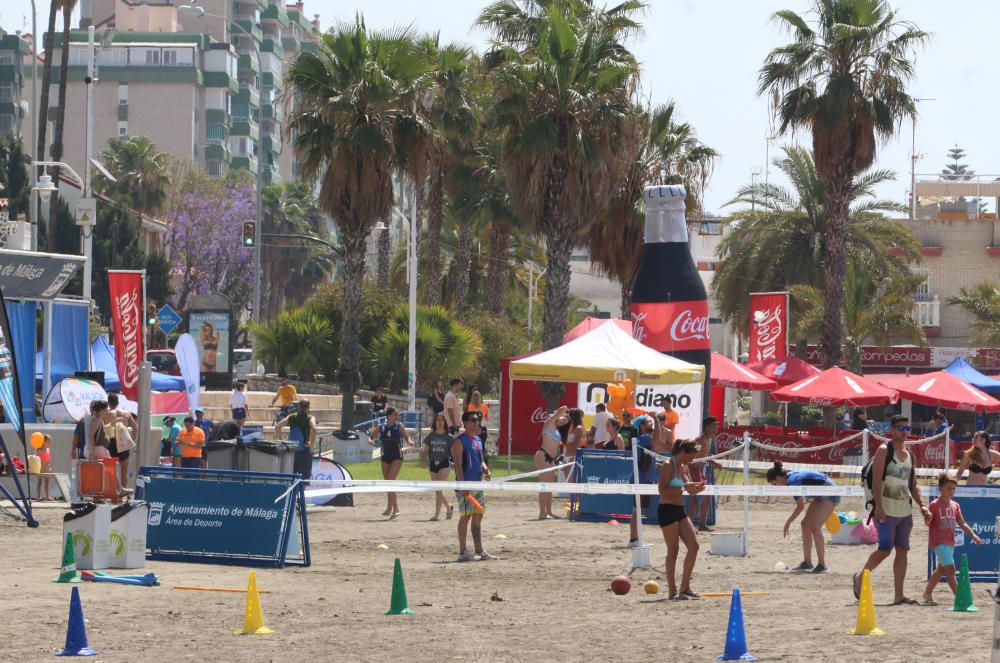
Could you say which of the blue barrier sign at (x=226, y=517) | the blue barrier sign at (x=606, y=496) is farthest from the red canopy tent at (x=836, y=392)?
the blue barrier sign at (x=226, y=517)

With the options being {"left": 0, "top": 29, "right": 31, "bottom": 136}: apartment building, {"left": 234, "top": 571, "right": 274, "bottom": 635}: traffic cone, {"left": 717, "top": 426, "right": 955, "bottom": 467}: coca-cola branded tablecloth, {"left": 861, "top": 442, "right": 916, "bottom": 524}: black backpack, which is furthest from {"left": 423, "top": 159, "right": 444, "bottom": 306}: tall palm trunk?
{"left": 0, "top": 29, "right": 31, "bottom": 136}: apartment building

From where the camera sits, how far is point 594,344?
1056 inches

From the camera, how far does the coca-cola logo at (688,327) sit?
94.4 ft

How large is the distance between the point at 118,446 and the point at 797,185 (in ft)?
108

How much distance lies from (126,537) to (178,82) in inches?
3997

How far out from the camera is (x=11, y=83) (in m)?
107

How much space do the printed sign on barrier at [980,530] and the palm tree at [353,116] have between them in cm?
2169

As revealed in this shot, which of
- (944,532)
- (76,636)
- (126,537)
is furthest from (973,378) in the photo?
(76,636)

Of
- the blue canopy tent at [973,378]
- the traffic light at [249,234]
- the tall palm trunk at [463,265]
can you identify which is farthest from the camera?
the traffic light at [249,234]

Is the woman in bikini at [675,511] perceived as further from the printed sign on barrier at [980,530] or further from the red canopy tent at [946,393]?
the red canopy tent at [946,393]

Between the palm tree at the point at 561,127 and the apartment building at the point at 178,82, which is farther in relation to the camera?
the apartment building at the point at 178,82

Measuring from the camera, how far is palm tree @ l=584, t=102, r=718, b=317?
132 feet

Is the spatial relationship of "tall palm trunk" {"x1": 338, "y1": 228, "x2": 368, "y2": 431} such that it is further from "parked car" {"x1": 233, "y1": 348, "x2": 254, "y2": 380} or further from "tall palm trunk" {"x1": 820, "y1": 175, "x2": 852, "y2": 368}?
"parked car" {"x1": 233, "y1": 348, "x2": 254, "y2": 380}

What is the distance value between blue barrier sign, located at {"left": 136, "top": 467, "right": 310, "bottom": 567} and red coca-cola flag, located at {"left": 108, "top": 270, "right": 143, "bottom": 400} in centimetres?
1248
